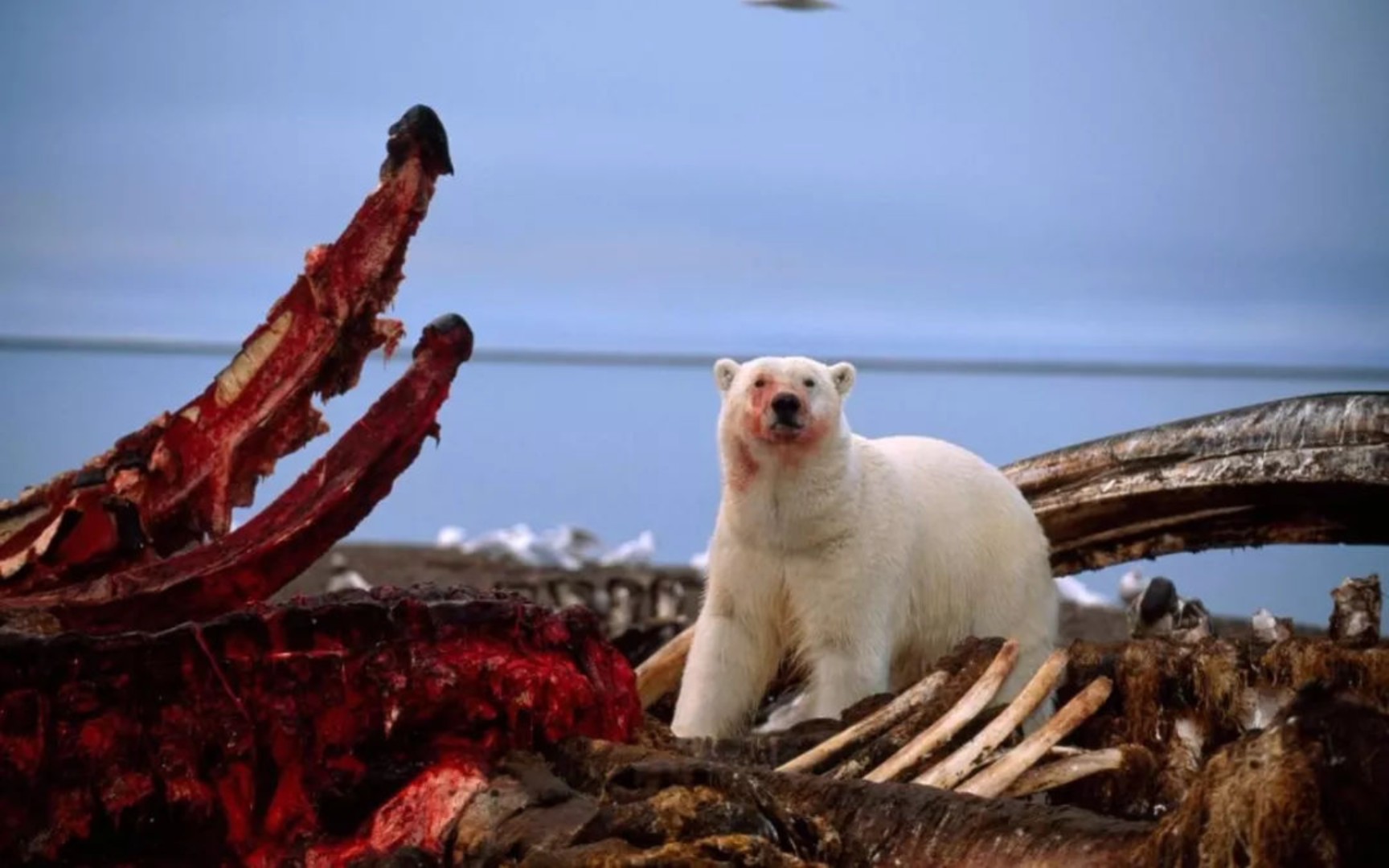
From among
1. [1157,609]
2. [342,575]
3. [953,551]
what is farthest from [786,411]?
[342,575]

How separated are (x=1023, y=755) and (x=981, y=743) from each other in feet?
0.33

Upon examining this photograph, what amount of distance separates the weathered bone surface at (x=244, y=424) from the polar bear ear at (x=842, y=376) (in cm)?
177

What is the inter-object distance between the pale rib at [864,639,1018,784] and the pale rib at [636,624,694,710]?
1673 mm

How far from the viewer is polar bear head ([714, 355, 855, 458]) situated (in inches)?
149

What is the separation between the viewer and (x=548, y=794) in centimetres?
190

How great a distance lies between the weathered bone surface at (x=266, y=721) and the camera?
1916 millimetres

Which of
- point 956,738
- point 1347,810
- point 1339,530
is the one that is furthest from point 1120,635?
point 1347,810

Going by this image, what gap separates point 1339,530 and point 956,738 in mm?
1413

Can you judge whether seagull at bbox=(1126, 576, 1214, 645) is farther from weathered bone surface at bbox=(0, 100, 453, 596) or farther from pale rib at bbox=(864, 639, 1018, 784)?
weathered bone surface at bbox=(0, 100, 453, 596)

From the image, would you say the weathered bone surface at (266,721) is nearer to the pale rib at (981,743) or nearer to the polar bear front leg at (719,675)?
the pale rib at (981,743)

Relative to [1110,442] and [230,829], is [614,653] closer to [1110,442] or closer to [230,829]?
[230,829]

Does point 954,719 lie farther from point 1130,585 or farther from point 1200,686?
point 1130,585

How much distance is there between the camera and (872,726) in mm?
2324

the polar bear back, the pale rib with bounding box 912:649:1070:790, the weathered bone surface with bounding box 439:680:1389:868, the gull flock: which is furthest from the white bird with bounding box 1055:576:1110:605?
the weathered bone surface with bounding box 439:680:1389:868
